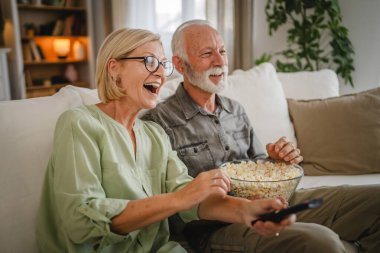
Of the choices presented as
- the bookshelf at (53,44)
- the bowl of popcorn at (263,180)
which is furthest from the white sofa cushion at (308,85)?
the bookshelf at (53,44)

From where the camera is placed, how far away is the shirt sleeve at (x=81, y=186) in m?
0.93

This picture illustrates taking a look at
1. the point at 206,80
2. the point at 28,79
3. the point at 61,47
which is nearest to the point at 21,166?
the point at 206,80

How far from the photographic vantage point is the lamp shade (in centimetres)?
472

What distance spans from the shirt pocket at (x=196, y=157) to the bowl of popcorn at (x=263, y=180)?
0.61ft

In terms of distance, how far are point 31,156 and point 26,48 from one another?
376 centimetres

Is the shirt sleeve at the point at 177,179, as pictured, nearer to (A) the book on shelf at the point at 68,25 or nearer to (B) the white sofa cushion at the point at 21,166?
(B) the white sofa cushion at the point at 21,166

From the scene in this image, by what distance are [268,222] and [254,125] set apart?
3.60ft

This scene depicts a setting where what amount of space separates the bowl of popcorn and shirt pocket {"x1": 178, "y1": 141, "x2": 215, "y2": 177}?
0.19m

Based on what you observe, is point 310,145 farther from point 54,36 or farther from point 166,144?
point 54,36

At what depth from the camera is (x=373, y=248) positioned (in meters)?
1.36

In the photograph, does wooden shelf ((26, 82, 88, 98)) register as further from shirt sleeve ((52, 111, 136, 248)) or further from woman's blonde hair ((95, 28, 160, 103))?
shirt sleeve ((52, 111, 136, 248))

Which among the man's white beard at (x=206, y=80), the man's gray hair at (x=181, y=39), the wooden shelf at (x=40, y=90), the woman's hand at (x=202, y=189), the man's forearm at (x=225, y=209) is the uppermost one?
the man's gray hair at (x=181, y=39)

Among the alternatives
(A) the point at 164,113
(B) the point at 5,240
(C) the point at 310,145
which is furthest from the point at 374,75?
(B) the point at 5,240

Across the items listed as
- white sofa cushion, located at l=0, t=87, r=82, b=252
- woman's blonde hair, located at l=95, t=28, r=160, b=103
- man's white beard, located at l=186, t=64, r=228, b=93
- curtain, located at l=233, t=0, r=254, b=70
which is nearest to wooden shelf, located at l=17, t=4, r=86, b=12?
curtain, located at l=233, t=0, r=254, b=70
